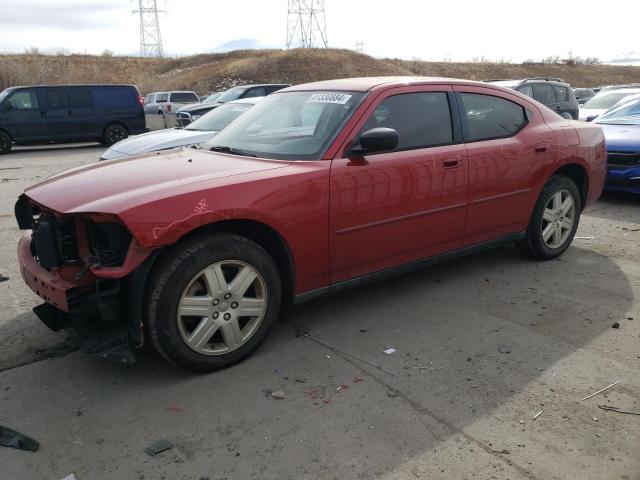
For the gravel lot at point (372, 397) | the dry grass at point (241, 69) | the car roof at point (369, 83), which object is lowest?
the gravel lot at point (372, 397)

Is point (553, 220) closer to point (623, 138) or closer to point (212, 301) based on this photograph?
point (212, 301)

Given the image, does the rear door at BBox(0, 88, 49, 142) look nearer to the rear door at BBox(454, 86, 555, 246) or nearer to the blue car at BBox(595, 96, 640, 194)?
the blue car at BBox(595, 96, 640, 194)

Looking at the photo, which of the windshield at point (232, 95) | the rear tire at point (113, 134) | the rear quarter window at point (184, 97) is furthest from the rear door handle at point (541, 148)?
the rear quarter window at point (184, 97)

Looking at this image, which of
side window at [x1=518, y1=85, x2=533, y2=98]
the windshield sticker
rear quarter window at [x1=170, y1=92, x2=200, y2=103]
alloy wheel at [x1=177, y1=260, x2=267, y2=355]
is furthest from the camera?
rear quarter window at [x1=170, y1=92, x2=200, y2=103]

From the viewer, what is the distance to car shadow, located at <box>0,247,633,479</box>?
8.56ft

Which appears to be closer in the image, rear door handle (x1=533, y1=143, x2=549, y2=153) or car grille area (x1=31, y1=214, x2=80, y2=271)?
car grille area (x1=31, y1=214, x2=80, y2=271)

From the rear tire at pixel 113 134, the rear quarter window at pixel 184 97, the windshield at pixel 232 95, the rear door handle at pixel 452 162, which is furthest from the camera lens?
the rear quarter window at pixel 184 97

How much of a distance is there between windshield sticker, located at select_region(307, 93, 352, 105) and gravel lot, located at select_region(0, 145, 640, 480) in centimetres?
153

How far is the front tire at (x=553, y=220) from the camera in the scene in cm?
507

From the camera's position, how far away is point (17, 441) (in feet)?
8.80

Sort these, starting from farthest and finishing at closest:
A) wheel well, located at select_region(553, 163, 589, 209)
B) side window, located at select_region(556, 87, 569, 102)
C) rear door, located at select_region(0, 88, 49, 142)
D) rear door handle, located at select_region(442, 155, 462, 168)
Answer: rear door, located at select_region(0, 88, 49, 142) < side window, located at select_region(556, 87, 569, 102) < wheel well, located at select_region(553, 163, 589, 209) < rear door handle, located at select_region(442, 155, 462, 168)

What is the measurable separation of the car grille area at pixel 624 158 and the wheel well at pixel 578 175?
109 inches

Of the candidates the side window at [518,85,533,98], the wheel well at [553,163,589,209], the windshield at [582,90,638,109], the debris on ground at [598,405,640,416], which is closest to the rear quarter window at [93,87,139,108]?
the side window at [518,85,533,98]

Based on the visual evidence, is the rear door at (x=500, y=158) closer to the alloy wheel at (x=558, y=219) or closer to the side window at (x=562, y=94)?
the alloy wheel at (x=558, y=219)
